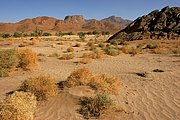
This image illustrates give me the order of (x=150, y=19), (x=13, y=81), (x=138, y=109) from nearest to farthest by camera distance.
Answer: (x=138, y=109)
(x=13, y=81)
(x=150, y=19)

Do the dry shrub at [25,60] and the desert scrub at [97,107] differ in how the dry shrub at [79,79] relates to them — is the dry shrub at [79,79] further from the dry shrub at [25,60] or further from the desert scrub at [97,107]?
the dry shrub at [25,60]

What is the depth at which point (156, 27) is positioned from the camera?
120ft

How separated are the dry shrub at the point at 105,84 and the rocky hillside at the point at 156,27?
2532 centimetres

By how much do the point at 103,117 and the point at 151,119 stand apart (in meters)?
1.26

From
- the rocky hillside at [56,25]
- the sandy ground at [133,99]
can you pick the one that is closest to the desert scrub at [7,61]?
the sandy ground at [133,99]

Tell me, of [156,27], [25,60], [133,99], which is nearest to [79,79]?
[133,99]

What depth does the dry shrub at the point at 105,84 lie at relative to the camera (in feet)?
29.0

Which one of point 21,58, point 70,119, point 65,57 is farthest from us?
point 65,57

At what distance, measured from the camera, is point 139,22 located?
40094mm

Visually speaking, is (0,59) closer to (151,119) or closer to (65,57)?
(65,57)

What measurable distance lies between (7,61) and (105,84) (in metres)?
5.50

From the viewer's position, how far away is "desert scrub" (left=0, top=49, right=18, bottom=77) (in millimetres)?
12039

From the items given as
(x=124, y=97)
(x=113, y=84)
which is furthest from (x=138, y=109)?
(x=113, y=84)

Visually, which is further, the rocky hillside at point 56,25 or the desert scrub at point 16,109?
the rocky hillside at point 56,25
